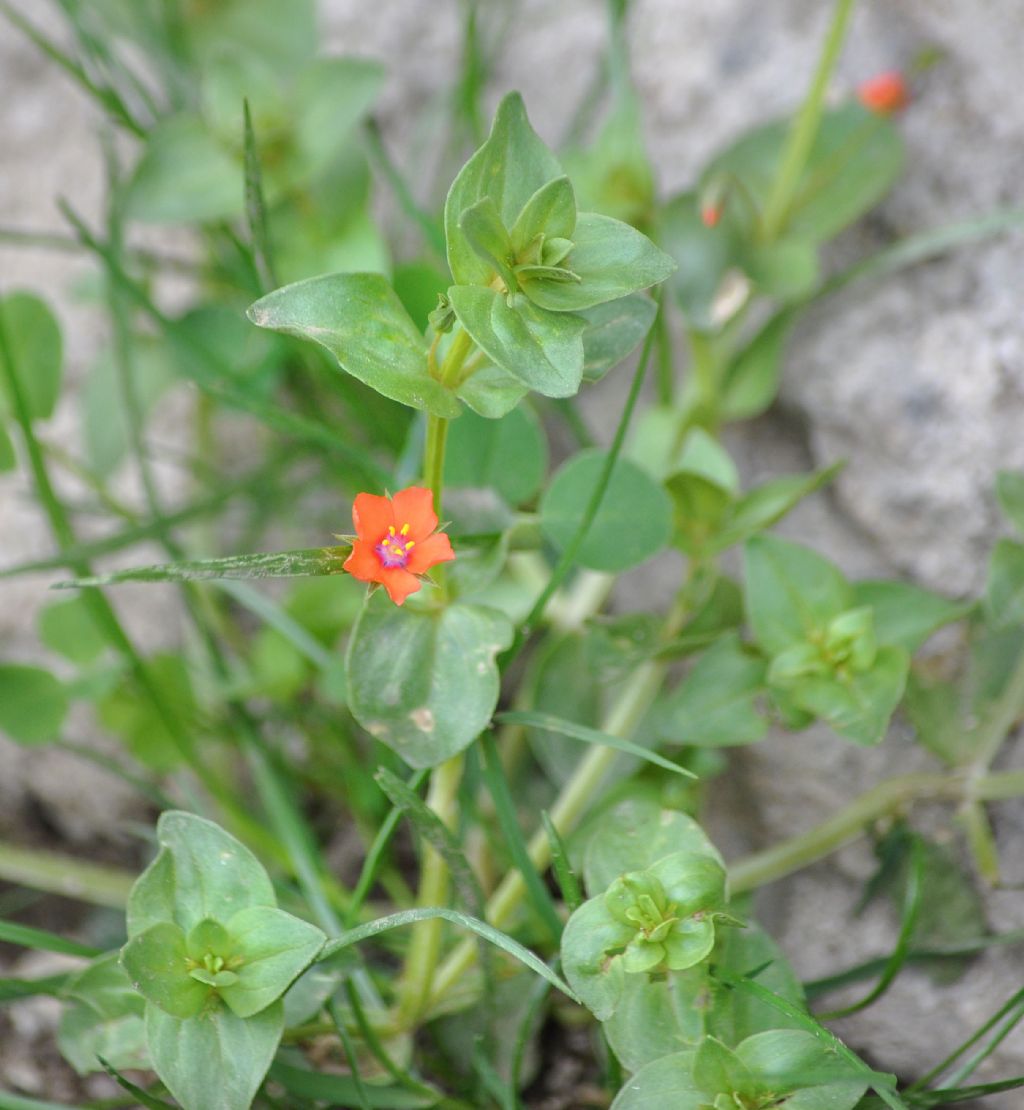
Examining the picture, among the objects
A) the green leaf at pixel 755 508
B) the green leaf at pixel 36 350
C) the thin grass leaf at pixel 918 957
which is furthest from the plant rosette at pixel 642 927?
the green leaf at pixel 36 350

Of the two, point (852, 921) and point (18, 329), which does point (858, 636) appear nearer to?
point (852, 921)

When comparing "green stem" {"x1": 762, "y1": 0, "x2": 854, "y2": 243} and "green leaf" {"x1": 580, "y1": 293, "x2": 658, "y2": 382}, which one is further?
"green stem" {"x1": 762, "y1": 0, "x2": 854, "y2": 243}

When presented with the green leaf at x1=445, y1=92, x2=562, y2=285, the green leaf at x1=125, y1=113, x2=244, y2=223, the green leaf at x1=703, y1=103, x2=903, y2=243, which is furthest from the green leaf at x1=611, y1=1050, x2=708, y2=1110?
the green leaf at x1=125, y1=113, x2=244, y2=223

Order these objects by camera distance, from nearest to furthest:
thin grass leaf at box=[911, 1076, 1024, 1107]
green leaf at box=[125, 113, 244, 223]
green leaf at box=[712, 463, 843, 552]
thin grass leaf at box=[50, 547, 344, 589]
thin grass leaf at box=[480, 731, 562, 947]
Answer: thin grass leaf at box=[50, 547, 344, 589]
thin grass leaf at box=[911, 1076, 1024, 1107]
thin grass leaf at box=[480, 731, 562, 947]
green leaf at box=[712, 463, 843, 552]
green leaf at box=[125, 113, 244, 223]

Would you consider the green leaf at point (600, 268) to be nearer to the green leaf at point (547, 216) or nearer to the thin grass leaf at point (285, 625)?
the green leaf at point (547, 216)

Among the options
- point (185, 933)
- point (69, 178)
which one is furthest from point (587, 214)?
point (69, 178)

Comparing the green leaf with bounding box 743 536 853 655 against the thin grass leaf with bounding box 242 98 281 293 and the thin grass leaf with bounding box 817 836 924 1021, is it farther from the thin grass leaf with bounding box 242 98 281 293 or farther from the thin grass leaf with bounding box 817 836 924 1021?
the thin grass leaf with bounding box 242 98 281 293
